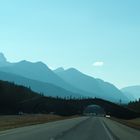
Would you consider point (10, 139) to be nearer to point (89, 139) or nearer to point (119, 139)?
point (89, 139)

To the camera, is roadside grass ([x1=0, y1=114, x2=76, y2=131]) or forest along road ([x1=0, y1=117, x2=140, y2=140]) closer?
forest along road ([x1=0, y1=117, x2=140, y2=140])

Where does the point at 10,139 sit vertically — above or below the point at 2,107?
below

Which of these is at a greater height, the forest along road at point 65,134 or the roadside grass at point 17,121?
the roadside grass at point 17,121

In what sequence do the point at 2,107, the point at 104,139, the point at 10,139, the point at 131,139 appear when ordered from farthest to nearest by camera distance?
the point at 2,107 → the point at 131,139 → the point at 104,139 → the point at 10,139

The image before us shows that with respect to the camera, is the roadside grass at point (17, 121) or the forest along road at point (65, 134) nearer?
the forest along road at point (65, 134)

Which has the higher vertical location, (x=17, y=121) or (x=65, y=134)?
(x=17, y=121)

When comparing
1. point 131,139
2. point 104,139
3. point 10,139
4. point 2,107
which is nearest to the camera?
point 10,139

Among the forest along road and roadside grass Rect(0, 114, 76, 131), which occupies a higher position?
roadside grass Rect(0, 114, 76, 131)

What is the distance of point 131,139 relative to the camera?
116 feet

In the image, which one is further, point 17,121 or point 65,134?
point 17,121

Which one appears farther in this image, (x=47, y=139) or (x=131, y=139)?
(x=131, y=139)

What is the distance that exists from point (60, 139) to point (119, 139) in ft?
18.2

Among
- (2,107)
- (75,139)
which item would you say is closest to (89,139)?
(75,139)

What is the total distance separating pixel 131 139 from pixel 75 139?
5.69m
